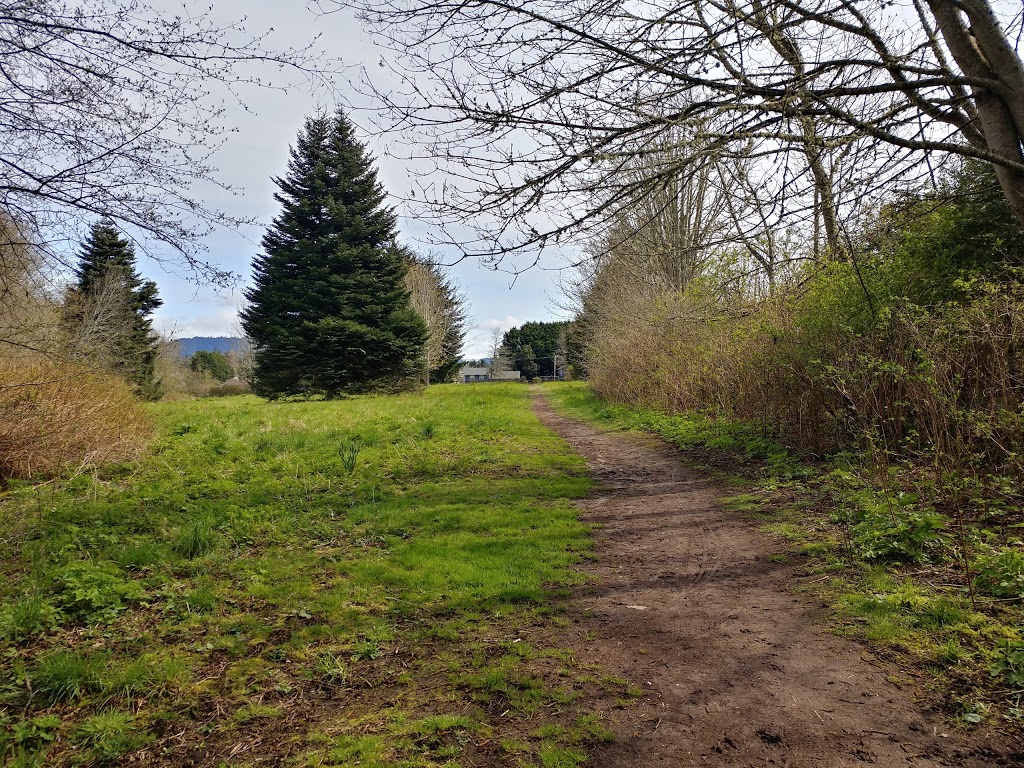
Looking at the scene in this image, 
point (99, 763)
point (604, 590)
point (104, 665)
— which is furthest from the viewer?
point (604, 590)

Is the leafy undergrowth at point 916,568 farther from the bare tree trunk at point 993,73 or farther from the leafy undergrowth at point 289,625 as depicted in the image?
the bare tree trunk at point 993,73

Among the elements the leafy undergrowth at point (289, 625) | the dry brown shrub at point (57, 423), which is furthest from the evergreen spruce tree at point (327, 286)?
the leafy undergrowth at point (289, 625)

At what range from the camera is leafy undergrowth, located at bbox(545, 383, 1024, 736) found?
8.48ft

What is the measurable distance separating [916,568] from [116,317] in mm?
24505

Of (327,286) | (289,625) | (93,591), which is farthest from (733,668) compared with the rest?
(327,286)

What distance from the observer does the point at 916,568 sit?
3.75m

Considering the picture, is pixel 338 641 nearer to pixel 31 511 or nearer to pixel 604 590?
pixel 604 590

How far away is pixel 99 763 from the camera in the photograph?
223 cm

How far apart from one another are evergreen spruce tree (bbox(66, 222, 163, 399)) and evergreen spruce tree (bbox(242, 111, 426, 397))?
4.67m

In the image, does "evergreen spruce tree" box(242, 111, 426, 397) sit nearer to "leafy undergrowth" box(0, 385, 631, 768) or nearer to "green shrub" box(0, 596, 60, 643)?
"leafy undergrowth" box(0, 385, 631, 768)

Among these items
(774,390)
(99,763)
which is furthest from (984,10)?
(99,763)

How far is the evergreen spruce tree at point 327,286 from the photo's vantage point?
23.8m

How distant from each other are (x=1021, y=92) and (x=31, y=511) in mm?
9780

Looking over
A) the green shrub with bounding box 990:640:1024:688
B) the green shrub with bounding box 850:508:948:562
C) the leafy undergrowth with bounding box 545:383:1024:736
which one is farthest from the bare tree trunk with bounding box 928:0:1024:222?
the green shrub with bounding box 990:640:1024:688
